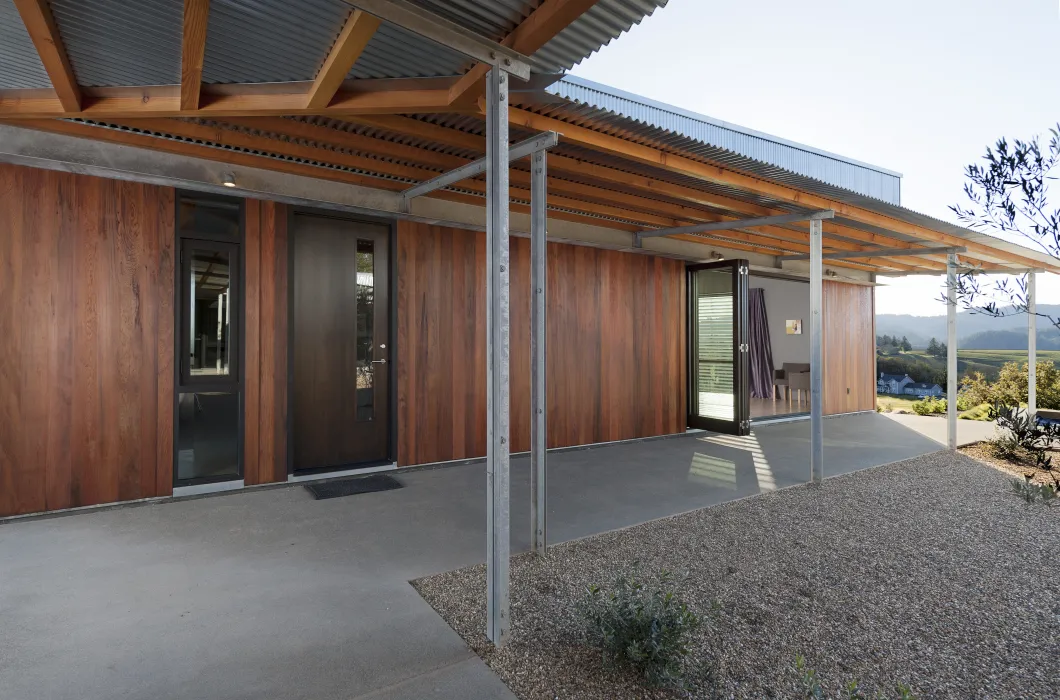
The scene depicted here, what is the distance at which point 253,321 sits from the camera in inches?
181

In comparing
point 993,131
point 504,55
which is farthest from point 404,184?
point 993,131

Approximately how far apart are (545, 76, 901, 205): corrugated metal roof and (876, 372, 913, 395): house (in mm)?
4949

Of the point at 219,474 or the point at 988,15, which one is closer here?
the point at 988,15

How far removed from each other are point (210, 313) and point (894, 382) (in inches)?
630

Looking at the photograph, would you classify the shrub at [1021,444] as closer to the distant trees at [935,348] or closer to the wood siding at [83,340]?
the distant trees at [935,348]

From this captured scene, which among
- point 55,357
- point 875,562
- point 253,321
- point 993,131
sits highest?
point 993,131

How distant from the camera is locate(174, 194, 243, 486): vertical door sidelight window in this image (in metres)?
4.35

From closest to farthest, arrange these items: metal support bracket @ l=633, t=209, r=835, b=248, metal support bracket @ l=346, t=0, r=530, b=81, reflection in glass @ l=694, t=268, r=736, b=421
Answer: metal support bracket @ l=346, t=0, r=530, b=81
metal support bracket @ l=633, t=209, r=835, b=248
reflection in glass @ l=694, t=268, r=736, b=421

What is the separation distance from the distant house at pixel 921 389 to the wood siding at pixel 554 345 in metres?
9.91

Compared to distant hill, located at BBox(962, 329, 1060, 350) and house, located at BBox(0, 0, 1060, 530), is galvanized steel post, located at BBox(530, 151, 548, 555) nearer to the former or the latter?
house, located at BBox(0, 0, 1060, 530)

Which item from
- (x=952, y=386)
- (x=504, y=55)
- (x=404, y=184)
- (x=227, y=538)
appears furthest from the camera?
(x=952, y=386)

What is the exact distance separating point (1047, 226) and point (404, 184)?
4.46 m

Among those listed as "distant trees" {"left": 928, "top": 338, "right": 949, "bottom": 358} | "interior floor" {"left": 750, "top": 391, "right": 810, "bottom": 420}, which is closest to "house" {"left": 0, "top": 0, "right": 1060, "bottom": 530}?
→ "interior floor" {"left": 750, "top": 391, "right": 810, "bottom": 420}

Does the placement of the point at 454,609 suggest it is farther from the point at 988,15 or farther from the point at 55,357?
the point at 988,15
